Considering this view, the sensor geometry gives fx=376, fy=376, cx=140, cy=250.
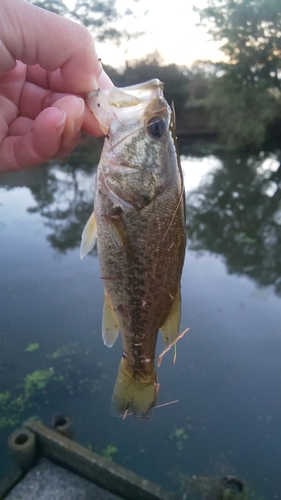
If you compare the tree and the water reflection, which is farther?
the tree

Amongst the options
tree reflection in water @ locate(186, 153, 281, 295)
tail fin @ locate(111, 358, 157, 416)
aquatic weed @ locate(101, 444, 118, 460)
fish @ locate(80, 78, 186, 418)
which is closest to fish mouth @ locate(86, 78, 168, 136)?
fish @ locate(80, 78, 186, 418)

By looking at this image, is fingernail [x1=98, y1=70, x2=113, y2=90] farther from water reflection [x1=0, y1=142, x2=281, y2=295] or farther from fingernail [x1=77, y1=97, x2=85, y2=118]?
water reflection [x1=0, y1=142, x2=281, y2=295]

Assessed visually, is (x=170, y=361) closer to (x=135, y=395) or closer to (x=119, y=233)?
(x=135, y=395)

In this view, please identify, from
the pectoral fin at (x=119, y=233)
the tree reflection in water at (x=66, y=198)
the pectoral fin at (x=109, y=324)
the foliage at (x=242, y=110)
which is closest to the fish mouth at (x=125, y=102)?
the pectoral fin at (x=119, y=233)

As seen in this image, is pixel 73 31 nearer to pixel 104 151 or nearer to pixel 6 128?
pixel 104 151

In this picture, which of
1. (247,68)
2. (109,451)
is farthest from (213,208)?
(247,68)

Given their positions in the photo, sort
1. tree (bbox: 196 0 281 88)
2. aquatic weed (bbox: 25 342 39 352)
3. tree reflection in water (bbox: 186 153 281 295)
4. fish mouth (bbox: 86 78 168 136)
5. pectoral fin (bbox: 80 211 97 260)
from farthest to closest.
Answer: tree (bbox: 196 0 281 88) → tree reflection in water (bbox: 186 153 281 295) → aquatic weed (bbox: 25 342 39 352) → pectoral fin (bbox: 80 211 97 260) → fish mouth (bbox: 86 78 168 136)

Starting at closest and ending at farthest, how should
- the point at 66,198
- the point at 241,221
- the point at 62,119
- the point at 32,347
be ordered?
the point at 62,119 → the point at 32,347 → the point at 241,221 → the point at 66,198
